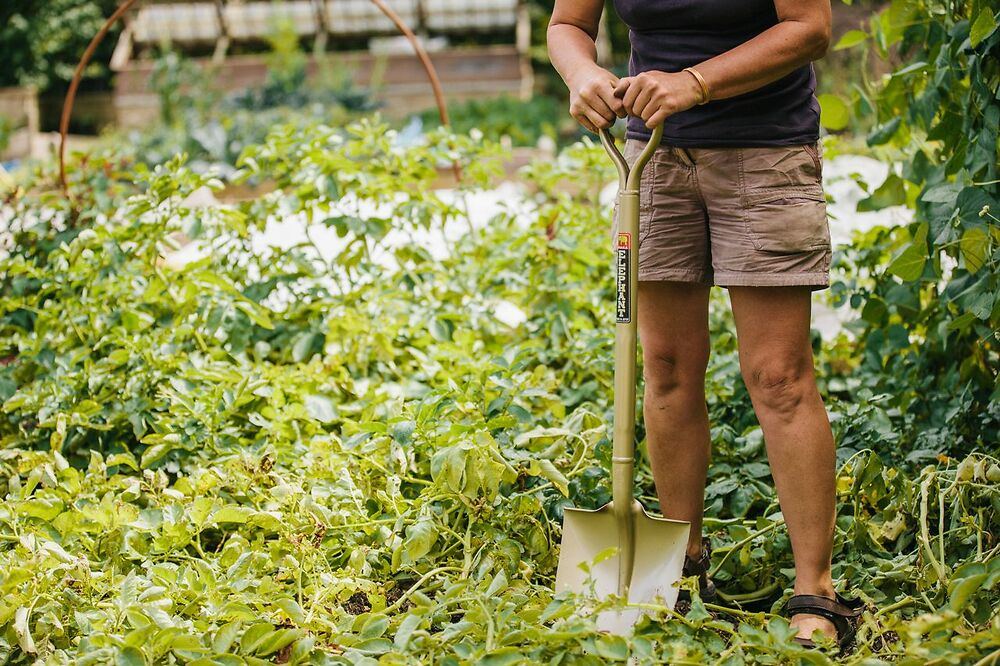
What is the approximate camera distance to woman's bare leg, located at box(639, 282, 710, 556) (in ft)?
6.12

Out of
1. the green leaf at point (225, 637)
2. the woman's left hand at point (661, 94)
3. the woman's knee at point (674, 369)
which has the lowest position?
the green leaf at point (225, 637)

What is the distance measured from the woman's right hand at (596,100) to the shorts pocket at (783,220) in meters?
0.26

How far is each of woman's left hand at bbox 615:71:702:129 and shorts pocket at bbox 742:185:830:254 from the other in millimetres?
218

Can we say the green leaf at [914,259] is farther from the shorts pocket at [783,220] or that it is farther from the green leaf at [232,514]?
the green leaf at [232,514]

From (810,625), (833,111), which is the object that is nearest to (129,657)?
(810,625)

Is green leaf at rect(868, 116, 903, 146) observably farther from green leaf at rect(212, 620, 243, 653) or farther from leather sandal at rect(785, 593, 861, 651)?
green leaf at rect(212, 620, 243, 653)

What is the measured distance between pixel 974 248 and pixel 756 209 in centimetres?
67

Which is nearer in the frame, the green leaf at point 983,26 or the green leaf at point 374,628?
the green leaf at point 374,628

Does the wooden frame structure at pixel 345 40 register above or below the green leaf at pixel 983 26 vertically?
above

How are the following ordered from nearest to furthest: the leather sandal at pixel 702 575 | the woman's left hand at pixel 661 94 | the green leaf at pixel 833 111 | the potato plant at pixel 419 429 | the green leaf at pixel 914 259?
the woman's left hand at pixel 661 94
the potato plant at pixel 419 429
the leather sandal at pixel 702 575
the green leaf at pixel 914 259
the green leaf at pixel 833 111

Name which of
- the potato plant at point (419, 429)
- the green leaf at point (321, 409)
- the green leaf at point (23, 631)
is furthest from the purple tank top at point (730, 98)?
the green leaf at point (23, 631)

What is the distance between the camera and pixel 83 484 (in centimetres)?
225

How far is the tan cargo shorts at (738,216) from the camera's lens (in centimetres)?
169

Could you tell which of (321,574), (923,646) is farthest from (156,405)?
(923,646)
